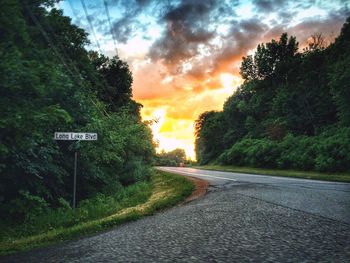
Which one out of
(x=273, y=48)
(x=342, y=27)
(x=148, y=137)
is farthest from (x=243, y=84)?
(x=148, y=137)

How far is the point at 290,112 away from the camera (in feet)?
169

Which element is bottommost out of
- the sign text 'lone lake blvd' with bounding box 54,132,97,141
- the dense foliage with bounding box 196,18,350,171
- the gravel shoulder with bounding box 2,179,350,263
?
the gravel shoulder with bounding box 2,179,350,263

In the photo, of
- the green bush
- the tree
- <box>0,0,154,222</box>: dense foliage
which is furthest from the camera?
the tree

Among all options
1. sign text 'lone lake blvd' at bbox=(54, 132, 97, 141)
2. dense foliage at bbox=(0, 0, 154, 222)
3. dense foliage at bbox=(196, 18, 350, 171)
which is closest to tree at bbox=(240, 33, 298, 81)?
dense foliage at bbox=(196, 18, 350, 171)

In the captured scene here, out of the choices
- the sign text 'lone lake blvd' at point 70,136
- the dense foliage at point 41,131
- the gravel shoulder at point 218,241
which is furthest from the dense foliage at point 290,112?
the gravel shoulder at point 218,241

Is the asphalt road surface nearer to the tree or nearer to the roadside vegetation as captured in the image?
the roadside vegetation

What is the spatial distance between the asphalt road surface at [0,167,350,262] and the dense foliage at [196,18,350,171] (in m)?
19.9

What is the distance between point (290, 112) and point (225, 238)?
158ft

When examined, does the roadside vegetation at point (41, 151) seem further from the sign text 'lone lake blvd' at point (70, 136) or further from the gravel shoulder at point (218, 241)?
the gravel shoulder at point (218, 241)

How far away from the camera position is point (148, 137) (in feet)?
80.9

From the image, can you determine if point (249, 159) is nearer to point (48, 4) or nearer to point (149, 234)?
point (48, 4)

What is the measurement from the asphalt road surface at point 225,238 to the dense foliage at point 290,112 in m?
19.9

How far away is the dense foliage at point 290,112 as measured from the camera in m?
31.9

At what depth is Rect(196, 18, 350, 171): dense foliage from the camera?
31938 millimetres
